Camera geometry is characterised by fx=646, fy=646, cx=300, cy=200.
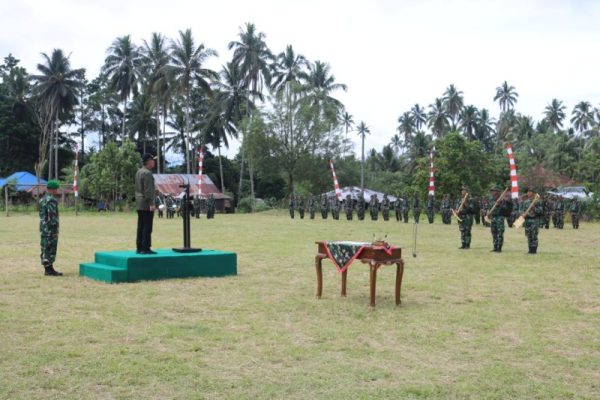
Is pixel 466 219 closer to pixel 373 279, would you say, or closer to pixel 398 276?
pixel 398 276

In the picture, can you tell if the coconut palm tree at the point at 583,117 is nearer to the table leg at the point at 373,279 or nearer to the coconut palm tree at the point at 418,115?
the coconut palm tree at the point at 418,115

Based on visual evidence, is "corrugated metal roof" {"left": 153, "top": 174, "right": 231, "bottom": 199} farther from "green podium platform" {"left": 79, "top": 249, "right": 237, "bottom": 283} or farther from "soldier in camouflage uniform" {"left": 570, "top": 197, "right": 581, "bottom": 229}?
"green podium platform" {"left": 79, "top": 249, "right": 237, "bottom": 283}

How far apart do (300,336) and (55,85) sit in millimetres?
56054

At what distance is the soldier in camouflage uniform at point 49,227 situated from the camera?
1080 centimetres

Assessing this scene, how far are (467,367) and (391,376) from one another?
729 millimetres

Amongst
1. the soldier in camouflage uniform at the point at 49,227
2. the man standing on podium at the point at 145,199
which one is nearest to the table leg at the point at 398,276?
the man standing on podium at the point at 145,199

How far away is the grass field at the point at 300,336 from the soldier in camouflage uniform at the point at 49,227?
9.8 inches

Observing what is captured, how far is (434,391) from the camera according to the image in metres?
4.80

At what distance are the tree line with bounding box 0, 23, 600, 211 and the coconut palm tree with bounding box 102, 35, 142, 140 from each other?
9 centimetres

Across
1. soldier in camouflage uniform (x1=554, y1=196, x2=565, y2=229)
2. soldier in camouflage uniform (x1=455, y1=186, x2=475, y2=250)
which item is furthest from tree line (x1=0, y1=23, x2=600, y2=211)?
soldier in camouflage uniform (x1=455, y1=186, x2=475, y2=250)

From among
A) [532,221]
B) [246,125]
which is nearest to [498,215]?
[532,221]

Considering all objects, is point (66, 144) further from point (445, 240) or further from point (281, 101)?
point (445, 240)

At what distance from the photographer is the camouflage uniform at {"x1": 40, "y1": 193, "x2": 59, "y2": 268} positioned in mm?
10797

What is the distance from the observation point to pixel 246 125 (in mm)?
48719
